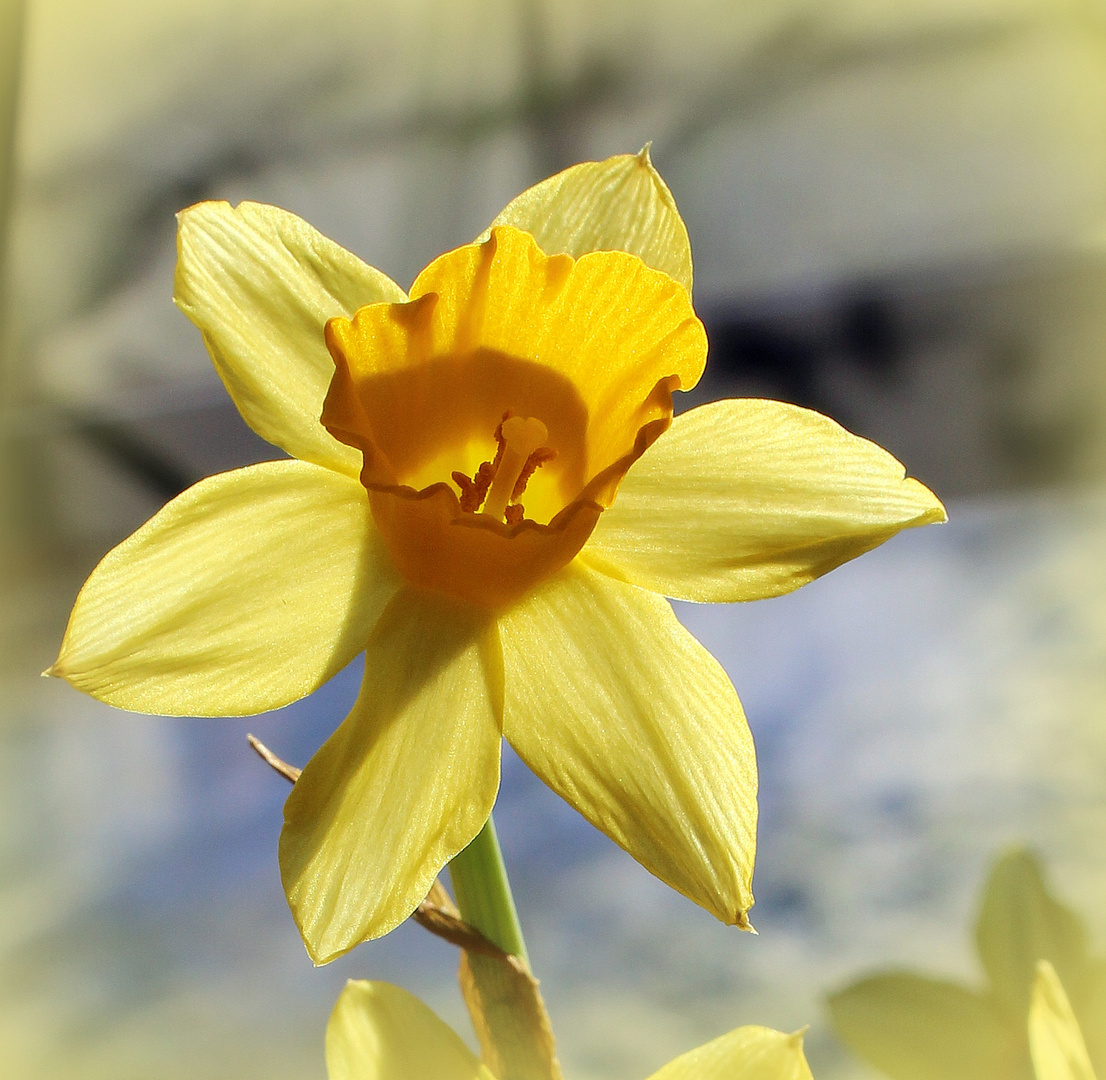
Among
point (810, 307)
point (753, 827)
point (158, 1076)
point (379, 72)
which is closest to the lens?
point (753, 827)

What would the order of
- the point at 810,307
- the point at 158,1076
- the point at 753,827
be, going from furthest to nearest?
the point at 810,307, the point at 158,1076, the point at 753,827

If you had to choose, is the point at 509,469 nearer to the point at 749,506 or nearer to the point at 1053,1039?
the point at 749,506

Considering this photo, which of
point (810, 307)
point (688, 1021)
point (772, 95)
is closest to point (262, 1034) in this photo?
point (688, 1021)

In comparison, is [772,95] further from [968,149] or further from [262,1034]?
[262,1034]

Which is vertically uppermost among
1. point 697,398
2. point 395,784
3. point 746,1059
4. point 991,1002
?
point 395,784

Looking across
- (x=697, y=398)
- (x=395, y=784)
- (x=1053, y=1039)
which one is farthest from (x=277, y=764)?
(x=697, y=398)

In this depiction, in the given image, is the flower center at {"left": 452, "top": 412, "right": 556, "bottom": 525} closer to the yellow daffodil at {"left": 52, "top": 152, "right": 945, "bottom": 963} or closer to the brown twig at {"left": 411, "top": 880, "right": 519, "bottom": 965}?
the yellow daffodil at {"left": 52, "top": 152, "right": 945, "bottom": 963}

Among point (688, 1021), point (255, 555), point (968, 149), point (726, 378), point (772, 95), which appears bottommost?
point (688, 1021)
